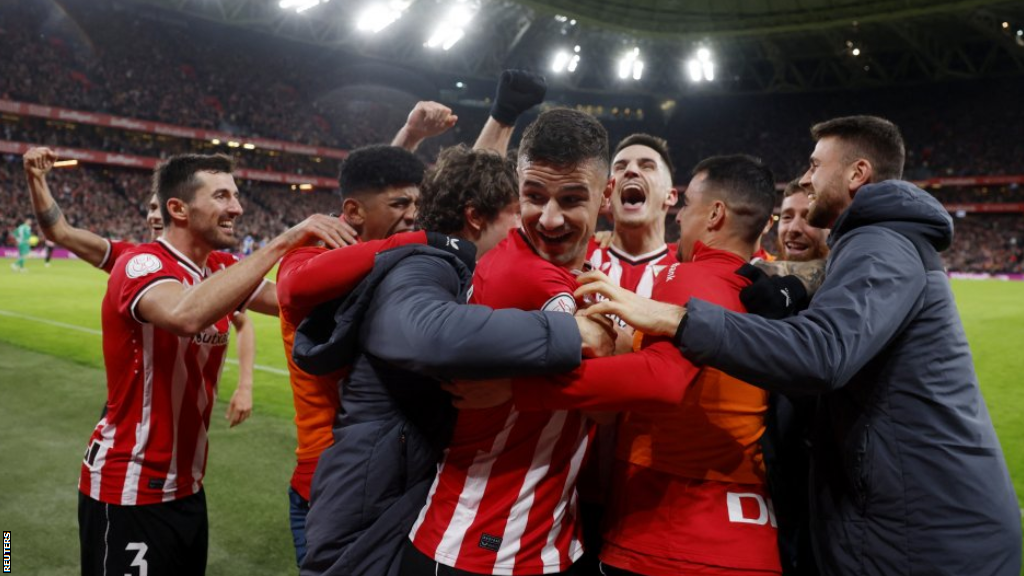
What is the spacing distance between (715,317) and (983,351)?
499 inches

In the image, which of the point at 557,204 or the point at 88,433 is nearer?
the point at 557,204

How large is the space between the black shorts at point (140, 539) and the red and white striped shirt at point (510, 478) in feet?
5.45

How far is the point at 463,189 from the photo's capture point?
2.22 metres

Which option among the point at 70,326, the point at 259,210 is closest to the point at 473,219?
the point at 70,326

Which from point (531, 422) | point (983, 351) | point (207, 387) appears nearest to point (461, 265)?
point (531, 422)

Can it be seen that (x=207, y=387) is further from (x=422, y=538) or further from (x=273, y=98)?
(x=273, y=98)

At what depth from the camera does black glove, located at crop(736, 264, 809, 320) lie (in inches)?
83.5

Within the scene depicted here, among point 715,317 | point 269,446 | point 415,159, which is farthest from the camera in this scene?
point 269,446

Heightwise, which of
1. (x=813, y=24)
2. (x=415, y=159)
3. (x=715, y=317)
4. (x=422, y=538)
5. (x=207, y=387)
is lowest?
(x=422, y=538)

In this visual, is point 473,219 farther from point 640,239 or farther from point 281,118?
point 281,118

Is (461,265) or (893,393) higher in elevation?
(461,265)

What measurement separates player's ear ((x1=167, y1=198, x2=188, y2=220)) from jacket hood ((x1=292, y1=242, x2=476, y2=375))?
1.72m

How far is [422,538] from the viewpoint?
208 centimetres

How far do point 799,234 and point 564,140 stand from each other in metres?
3.08
